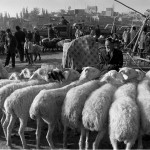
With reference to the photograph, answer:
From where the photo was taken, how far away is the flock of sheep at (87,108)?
3.60 metres

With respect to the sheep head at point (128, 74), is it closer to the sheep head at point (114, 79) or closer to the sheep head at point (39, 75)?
the sheep head at point (114, 79)

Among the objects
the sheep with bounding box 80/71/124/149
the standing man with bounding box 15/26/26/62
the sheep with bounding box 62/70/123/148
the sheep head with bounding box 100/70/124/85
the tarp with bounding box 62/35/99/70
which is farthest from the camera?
the standing man with bounding box 15/26/26/62

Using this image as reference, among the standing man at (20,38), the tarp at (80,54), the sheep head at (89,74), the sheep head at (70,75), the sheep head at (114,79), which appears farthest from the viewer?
the standing man at (20,38)

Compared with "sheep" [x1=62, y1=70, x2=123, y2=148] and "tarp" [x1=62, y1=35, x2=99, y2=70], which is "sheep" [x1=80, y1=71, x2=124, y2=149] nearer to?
"sheep" [x1=62, y1=70, x2=123, y2=148]

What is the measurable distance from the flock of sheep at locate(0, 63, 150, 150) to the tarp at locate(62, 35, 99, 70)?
91.4 inches

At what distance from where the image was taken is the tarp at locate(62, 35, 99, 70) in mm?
7609

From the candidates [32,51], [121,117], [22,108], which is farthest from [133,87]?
[32,51]

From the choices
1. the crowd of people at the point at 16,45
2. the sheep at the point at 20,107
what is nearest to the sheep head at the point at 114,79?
the sheep at the point at 20,107

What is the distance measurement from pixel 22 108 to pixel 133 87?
225cm

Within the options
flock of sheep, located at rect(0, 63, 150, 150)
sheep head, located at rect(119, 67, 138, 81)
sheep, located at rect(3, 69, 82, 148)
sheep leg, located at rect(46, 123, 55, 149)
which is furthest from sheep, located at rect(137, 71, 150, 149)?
sheep, located at rect(3, 69, 82, 148)

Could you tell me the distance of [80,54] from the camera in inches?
302

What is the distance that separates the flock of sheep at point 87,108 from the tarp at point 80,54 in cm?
232

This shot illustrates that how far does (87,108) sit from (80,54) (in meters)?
4.00

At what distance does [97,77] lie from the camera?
5.84 metres
